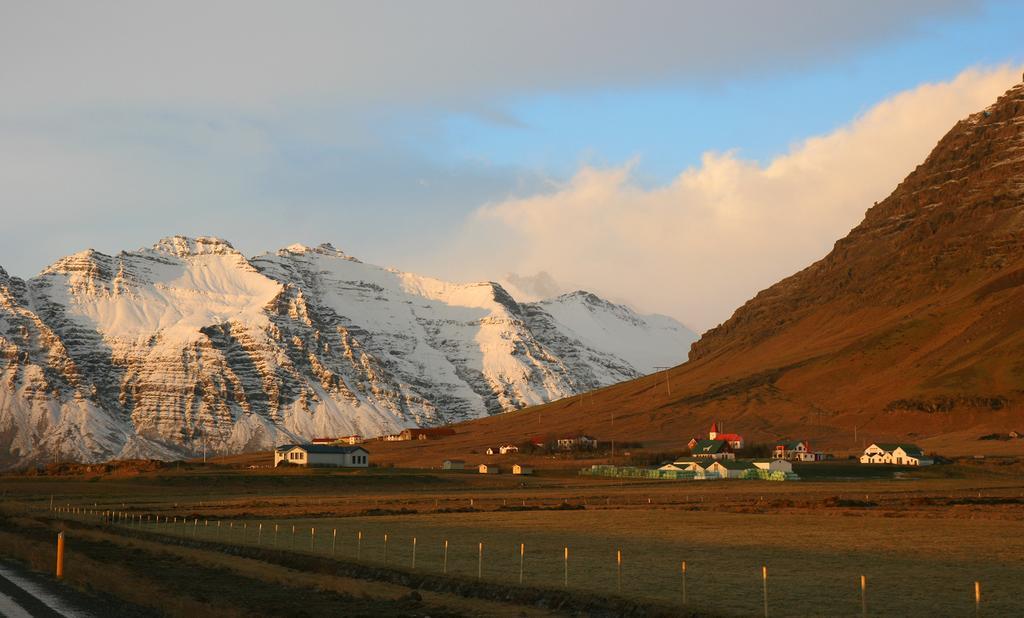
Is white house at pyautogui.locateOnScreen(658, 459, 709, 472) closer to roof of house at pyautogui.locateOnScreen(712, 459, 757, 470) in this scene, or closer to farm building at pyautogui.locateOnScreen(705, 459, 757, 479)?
farm building at pyautogui.locateOnScreen(705, 459, 757, 479)

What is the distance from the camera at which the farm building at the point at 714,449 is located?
186 m

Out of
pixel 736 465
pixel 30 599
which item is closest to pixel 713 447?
pixel 736 465

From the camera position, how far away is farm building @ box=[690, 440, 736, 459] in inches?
7328

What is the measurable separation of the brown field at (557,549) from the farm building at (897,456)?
5456 cm

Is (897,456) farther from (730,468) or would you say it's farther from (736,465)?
(730,468)

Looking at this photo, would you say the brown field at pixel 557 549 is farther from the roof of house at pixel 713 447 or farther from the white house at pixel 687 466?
the roof of house at pixel 713 447

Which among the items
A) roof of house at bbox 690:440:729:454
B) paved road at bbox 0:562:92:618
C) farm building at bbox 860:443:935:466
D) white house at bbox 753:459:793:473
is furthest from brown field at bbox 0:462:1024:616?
roof of house at bbox 690:440:729:454

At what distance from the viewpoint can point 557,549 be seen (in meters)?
54.7

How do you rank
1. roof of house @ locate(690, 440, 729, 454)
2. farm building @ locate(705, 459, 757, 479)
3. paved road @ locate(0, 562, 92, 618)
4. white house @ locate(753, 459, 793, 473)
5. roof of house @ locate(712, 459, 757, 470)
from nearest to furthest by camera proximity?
paved road @ locate(0, 562, 92, 618)
white house @ locate(753, 459, 793, 473)
farm building @ locate(705, 459, 757, 479)
roof of house @ locate(712, 459, 757, 470)
roof of house @ locate(690, 440, 729, 454)

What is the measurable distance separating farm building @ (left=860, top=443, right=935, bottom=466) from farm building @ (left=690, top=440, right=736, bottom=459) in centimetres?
2117

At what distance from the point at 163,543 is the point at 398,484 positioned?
85970mm

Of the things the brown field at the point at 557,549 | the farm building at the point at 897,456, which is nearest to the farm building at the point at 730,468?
the farm building at the point at 897,456

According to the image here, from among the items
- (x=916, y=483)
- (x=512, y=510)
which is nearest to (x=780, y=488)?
(x=916, y=483)

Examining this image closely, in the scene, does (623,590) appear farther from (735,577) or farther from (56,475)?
(56,475)
